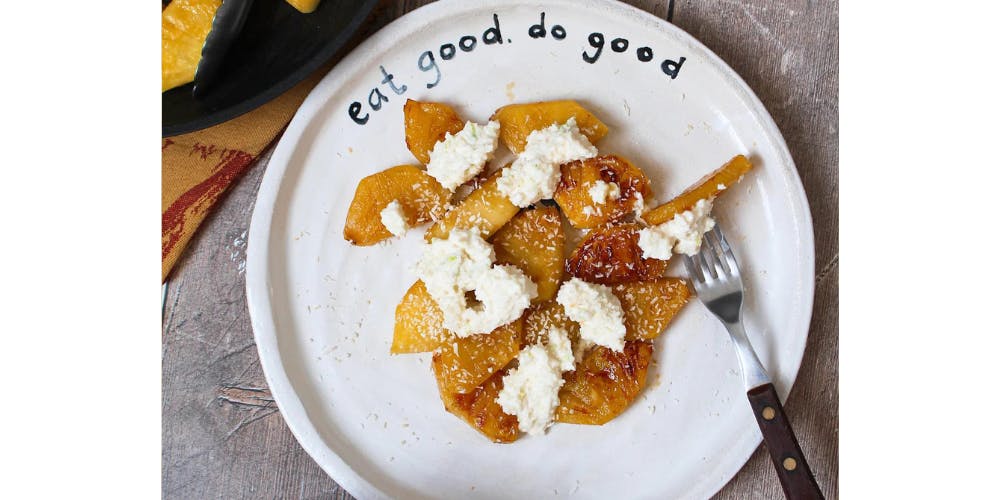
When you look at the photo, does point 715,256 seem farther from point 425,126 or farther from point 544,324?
point 425,126

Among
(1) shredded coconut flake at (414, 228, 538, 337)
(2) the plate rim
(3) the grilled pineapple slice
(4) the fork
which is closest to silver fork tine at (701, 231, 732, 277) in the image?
(4) the fork

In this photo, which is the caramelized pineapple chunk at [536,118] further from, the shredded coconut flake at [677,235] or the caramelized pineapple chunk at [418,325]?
the caramelized pineapple chunk at [418,325]

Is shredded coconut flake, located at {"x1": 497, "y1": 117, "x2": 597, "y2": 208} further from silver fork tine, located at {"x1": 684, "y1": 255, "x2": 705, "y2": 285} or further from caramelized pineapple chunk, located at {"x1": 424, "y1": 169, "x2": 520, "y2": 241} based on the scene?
silver fork tine, located at {"x1": 684, "y1": 255, "x2": 705, "y2": 285}

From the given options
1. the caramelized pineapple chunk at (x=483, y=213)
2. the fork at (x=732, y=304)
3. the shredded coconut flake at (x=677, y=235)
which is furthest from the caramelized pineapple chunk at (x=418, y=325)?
the fork at (x=732, y=304)

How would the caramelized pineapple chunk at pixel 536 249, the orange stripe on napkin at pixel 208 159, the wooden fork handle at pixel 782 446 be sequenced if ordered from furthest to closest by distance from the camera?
1. the orange stripe on napkin at pixel 208 159
2. the caramelized pineapple chunk at pixel 536 249
3. the wooden fork handle at pixel 782 446

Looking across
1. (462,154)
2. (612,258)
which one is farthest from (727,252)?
(462,154)

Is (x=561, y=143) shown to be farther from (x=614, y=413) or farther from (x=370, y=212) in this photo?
(x=614, y=413)

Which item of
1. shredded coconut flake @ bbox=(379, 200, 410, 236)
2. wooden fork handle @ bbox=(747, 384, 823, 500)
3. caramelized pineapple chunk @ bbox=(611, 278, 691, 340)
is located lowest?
wooden fork handle @ bbox=(747, 384, 823, 500)

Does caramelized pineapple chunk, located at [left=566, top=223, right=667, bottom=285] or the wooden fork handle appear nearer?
the wooden fork handle
